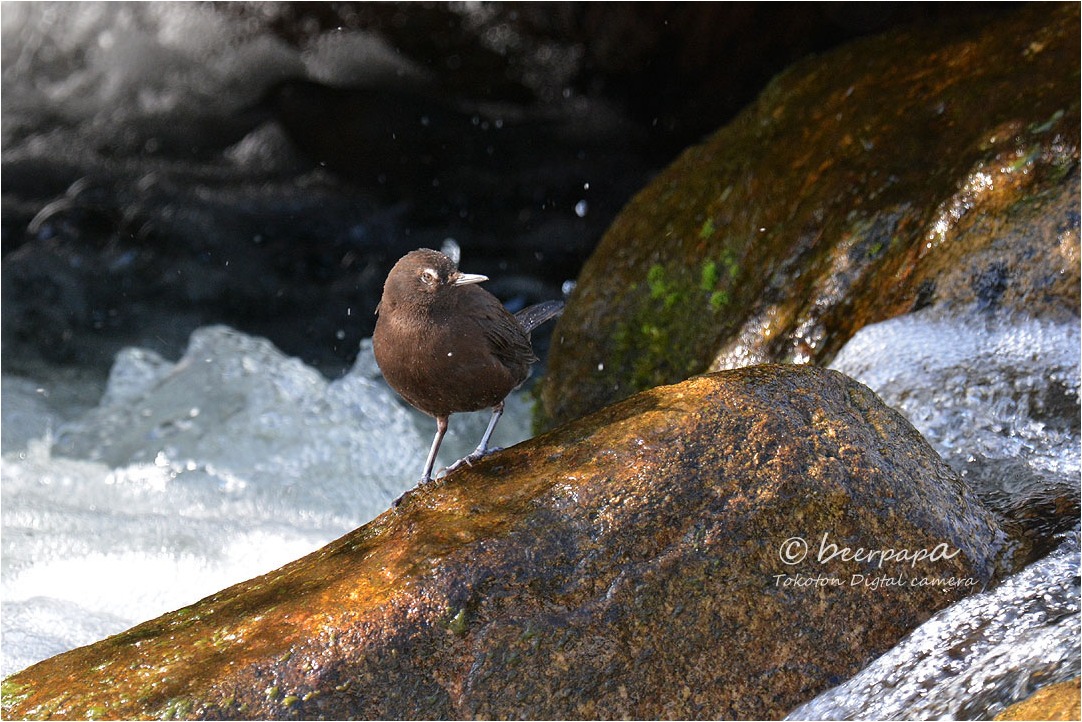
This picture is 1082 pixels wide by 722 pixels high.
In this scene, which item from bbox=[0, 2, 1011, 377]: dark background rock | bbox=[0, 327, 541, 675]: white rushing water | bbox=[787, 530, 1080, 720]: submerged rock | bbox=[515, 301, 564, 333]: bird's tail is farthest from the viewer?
bbox=[0, 2, 1011, 377]: dark background rock

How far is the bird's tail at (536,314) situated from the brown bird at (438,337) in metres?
0.48

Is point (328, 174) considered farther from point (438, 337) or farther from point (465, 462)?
point (465, 462)

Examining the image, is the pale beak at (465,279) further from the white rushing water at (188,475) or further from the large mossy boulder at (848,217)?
the white rushing water at (188,475)

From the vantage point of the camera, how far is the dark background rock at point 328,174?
8445mm

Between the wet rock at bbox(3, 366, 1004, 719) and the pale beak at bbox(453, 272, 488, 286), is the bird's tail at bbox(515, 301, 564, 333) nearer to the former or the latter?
the pale beak at bbox(453, 272, 488, 286)

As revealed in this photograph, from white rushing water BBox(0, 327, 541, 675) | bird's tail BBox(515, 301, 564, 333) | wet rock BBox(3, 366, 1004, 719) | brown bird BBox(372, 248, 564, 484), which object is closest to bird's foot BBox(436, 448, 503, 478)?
brown bird BBox(372, 248, 564, 484)

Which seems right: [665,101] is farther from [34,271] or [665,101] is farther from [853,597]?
[853,597]

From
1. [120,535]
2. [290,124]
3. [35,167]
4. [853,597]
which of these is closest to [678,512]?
[853,597]

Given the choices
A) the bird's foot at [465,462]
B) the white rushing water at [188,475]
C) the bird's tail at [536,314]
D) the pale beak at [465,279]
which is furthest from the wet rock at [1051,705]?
the white rushing water at [188,475]

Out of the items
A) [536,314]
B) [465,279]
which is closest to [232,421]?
[536,314]

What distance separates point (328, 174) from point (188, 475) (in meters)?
3.17

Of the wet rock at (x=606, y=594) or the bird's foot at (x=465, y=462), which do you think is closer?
the wet rock at (x=606, y=594)

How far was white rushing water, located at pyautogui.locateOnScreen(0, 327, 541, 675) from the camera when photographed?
5.34 m

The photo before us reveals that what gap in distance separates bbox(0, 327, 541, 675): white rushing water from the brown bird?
191 centimetres
